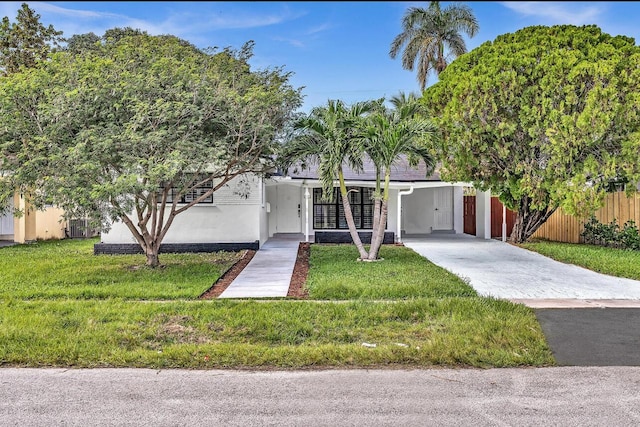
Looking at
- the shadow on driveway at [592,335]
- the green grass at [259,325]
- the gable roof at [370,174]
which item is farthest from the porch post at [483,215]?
the shadow on driveway at [592,335]

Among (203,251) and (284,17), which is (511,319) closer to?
Result: (284,17)

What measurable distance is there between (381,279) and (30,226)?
51.0 feet

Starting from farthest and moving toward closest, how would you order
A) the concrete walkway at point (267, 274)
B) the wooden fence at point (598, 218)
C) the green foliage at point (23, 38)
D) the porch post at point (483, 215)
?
the green foliage at point (23, 38) < the porch post at point (483, 215) < the wooden fence at point (598, 218) < the concrete walkway at point (267, 274)

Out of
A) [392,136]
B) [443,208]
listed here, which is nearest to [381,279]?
[392,136]

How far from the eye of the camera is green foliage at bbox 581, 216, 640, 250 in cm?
1489

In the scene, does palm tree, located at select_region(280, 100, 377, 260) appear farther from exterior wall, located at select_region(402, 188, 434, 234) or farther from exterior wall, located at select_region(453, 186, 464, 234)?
exterior wall, located at select_region(453, 186, 464, 234)

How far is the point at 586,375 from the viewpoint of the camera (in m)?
4.95

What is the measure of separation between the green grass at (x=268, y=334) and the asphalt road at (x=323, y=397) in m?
0.27

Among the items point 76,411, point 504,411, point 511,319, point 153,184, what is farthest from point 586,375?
point 153,184

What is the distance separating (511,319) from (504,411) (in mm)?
2863

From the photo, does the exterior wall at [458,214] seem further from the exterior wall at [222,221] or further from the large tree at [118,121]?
the large tree at [118,121]

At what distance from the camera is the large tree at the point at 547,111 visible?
12.8 metres

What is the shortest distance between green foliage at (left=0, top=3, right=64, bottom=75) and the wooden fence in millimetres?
22804

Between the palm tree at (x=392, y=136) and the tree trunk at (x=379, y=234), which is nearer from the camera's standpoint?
Answer: the palm tree at (x=392, y=136)
